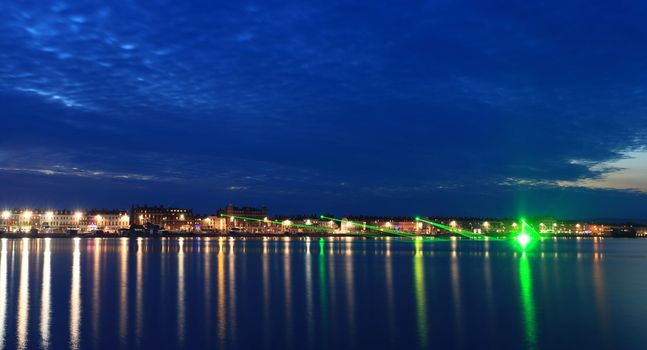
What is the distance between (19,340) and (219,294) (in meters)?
10.8

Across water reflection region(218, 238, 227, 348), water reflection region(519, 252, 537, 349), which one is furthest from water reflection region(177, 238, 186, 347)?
water reflection region(519, 252, 537, 349)

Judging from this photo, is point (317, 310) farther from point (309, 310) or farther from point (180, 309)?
point (180, 309)

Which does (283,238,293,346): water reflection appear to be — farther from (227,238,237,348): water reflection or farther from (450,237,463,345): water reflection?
(450,237,463,345): water reflection

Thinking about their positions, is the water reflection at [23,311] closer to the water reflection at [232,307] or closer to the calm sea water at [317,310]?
the calm sea water at [317,310]

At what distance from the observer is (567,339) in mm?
17250

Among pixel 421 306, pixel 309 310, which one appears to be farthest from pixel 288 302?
pixel 421 306

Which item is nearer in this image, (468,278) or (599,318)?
(599,318)

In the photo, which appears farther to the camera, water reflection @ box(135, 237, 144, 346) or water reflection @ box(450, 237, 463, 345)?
water reflection @ box(450, 237, 463, 345)

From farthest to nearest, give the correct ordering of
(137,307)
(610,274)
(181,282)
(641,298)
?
(610,274)
(181,282)
(641,298)
(137,307)

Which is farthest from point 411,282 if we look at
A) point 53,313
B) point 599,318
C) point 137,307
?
point 53,313

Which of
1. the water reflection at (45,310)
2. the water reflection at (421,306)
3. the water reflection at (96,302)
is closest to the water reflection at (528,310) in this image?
the water reflection at (421,306)

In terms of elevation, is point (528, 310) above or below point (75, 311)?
below

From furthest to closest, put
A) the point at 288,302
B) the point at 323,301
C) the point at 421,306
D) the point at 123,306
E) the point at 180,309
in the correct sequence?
1. the point at 323,301
2. the point at 288,302
3. the point at 421,306
4. the point at 123,306
5. the point at 180,309

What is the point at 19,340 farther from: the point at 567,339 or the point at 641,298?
the point at 641,298
